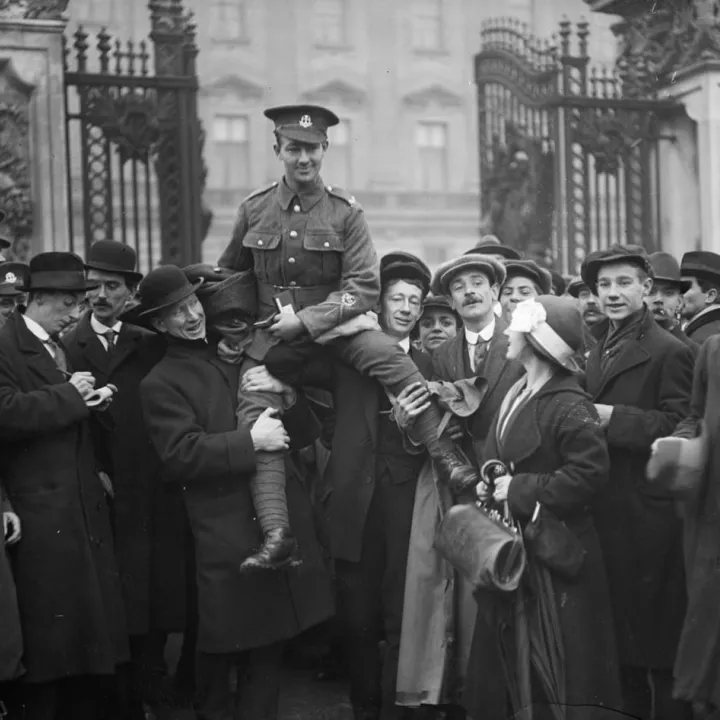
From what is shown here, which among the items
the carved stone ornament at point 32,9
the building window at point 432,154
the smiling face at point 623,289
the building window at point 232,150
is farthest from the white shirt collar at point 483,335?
the building window at point 432,154

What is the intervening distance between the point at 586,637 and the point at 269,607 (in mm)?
1293

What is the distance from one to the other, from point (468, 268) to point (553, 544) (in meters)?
1.53

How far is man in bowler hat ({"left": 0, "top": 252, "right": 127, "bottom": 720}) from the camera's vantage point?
17.7 ft

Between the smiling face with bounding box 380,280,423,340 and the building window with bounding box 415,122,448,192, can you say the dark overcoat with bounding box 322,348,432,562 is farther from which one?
the building window with bounding box 415,122,448,192

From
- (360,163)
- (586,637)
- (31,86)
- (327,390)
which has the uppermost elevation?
(360,163)

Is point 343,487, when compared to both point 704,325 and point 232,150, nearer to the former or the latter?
point 704,325

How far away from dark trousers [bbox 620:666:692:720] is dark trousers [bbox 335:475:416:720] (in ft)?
3.16

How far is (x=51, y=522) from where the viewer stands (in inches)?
215

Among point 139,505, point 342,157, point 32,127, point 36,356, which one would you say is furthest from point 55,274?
point 342,157

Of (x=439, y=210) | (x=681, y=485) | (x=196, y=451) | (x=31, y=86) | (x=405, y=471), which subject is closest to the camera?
(x=681, y=485)

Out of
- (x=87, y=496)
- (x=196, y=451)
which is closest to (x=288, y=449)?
(x=196, y=451)

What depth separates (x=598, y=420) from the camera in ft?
16.9

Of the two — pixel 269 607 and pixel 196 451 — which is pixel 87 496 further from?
pixel 269 607

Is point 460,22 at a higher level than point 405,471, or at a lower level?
higher
